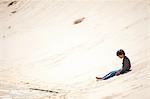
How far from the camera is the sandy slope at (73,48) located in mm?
8133

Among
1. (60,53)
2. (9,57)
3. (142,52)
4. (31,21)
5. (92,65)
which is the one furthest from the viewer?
(31,21)

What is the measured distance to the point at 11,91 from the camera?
29.4ft

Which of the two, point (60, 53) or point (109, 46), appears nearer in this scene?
point (109, 46)

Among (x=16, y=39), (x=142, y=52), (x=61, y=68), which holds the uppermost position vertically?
(x=142, y=52)

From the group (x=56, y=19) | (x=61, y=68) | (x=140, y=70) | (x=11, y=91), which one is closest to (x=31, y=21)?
(x=56, y=19)

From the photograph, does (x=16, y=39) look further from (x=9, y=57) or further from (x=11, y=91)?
(x=11, y=91)

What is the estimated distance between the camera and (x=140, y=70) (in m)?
7.99

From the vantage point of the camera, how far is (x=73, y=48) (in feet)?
40.0

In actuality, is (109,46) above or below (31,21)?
above

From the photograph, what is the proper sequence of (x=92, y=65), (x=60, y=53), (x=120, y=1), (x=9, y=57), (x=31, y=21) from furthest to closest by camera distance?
(x=31, y=21) → (x=120, y=1) → (x=9, y=57) → (x=60, y=53) → (x=92, y=65)

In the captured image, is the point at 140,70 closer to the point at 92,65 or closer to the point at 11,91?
the point at 92,65

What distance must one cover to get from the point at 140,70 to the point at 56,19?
26.1 feet

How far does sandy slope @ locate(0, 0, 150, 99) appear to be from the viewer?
26.7 ft

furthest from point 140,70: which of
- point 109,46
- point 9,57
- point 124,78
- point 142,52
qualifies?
point 9,57
